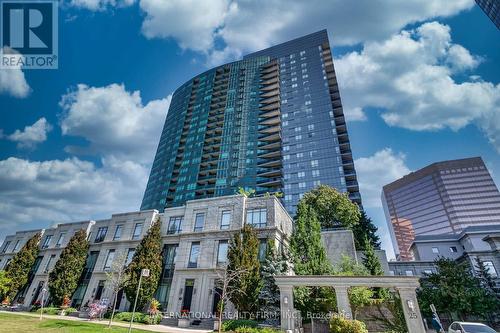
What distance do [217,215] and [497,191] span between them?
14879 cm

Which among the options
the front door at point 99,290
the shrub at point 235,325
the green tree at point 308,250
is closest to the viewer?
the shrub at point 235,325

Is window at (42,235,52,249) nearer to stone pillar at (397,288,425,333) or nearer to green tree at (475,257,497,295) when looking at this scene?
stone pillar at (397,288,425,333)

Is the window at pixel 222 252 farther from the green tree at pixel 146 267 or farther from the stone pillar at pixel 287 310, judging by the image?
the stone pillar at pixel 287 310

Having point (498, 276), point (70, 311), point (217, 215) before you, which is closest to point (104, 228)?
point (70, 311)

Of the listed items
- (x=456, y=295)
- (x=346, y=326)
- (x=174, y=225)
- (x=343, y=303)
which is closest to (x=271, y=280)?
(x=343, y=303)

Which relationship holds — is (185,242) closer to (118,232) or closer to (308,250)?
(118,232)

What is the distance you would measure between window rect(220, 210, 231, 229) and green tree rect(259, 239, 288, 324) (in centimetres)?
630

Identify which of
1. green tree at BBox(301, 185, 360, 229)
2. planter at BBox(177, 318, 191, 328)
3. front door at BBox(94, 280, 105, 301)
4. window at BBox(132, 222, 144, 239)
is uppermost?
green tree at BBox(301, 185, 360, 229)

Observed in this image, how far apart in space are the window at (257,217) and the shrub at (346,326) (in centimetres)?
1263

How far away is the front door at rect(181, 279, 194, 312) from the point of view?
82.3 feet

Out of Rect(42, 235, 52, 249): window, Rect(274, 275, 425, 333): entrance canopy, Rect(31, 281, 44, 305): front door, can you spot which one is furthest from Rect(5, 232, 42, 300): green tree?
Rect(274, 275, 425, 333): entrance canopy

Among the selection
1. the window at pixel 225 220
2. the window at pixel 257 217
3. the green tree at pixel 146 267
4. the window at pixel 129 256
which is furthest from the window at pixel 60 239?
the window at pixel 257 217

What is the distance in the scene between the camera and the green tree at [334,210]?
3894 cm

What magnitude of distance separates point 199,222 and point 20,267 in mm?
29351
